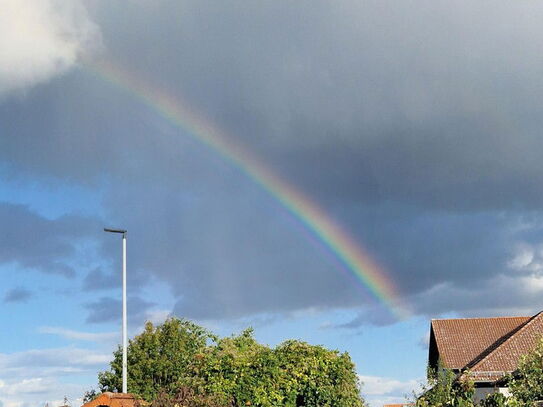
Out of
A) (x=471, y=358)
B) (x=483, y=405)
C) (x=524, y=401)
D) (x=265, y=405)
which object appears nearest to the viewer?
(x=483, y=405)

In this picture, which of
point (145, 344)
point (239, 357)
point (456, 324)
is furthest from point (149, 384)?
point (456, 324)

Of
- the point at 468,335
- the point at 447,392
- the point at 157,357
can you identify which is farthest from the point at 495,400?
the point at 468,335

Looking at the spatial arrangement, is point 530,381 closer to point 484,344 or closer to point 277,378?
point 277,378

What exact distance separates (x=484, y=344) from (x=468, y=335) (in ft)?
6.19

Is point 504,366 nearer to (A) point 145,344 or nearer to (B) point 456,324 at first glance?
(B) point 456,324

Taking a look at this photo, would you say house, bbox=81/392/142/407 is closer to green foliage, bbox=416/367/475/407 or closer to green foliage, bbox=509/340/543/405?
green foliage, bbox=416/367/475/407

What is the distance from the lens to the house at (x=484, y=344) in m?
48.8

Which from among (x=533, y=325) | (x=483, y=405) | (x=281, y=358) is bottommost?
(x=483, y=405)

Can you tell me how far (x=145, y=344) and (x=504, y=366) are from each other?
2317 cm

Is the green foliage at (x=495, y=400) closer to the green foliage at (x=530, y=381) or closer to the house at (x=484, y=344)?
the green foliage at (x=530, y=381)

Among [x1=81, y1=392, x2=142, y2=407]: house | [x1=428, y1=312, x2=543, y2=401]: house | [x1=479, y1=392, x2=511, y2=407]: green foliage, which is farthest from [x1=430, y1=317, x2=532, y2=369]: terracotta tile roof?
[x1=81, y1=392, x2=142, y2=407]: house

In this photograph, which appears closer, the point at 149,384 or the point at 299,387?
the point at 299,387

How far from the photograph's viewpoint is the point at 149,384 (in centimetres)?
4909

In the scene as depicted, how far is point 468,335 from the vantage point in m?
60.9
